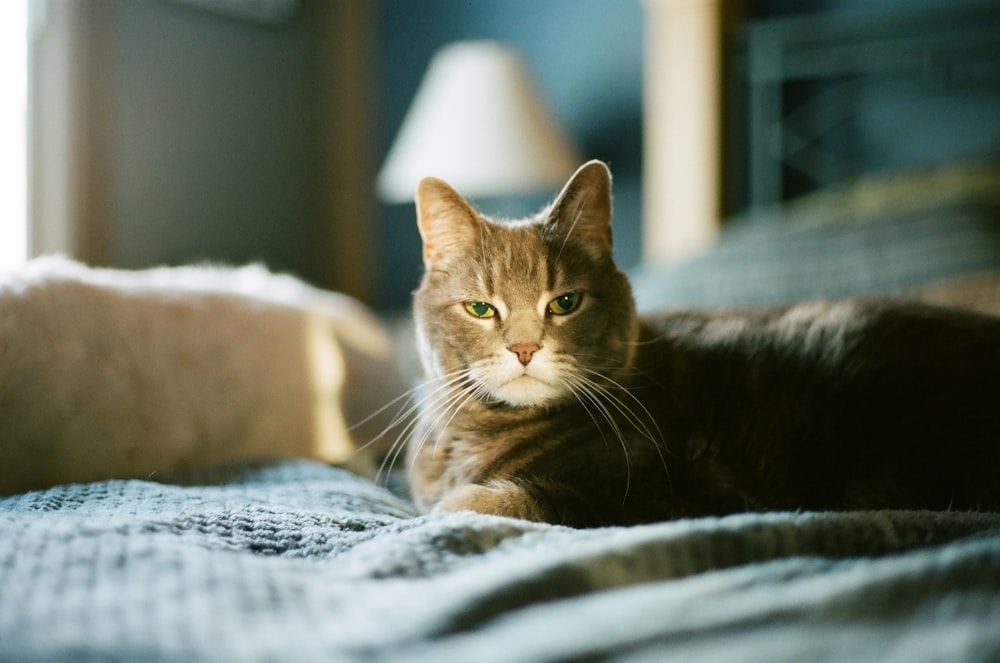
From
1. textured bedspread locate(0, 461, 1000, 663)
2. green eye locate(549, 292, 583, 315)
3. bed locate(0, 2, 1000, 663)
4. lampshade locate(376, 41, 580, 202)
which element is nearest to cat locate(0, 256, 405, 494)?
bed locate(0, 2, 1000, 663)

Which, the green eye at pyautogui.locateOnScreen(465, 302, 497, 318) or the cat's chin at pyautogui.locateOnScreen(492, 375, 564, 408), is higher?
the green eye at pyautogui.locateOnScreen(465, 302, 497, 318)

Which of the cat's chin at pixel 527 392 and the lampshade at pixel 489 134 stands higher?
the lampshade at pixel 489 134

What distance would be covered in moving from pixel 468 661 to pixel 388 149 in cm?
302

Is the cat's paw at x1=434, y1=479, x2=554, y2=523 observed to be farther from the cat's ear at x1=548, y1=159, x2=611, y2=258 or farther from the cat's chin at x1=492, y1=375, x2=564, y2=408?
the cat's ear at x1=548, y1=159, x2=611, y2=258

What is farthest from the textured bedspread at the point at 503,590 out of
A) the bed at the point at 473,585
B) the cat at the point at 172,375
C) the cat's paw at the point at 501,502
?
the cat at the point at 172,375

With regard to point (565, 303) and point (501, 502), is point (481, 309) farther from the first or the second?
point (501, 502)

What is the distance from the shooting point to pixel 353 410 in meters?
1.54

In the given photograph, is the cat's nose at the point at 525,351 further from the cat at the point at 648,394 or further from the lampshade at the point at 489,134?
the lampshade at the point at 489,134

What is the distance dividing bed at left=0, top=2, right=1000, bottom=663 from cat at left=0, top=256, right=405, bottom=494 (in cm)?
19

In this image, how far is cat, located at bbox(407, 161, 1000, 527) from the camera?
0.92m

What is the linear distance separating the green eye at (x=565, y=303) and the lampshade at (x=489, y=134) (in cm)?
155

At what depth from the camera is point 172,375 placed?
1.26m

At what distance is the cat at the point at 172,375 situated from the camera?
42.6 inches

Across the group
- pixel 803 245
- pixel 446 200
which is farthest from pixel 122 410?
pixel 803 245
